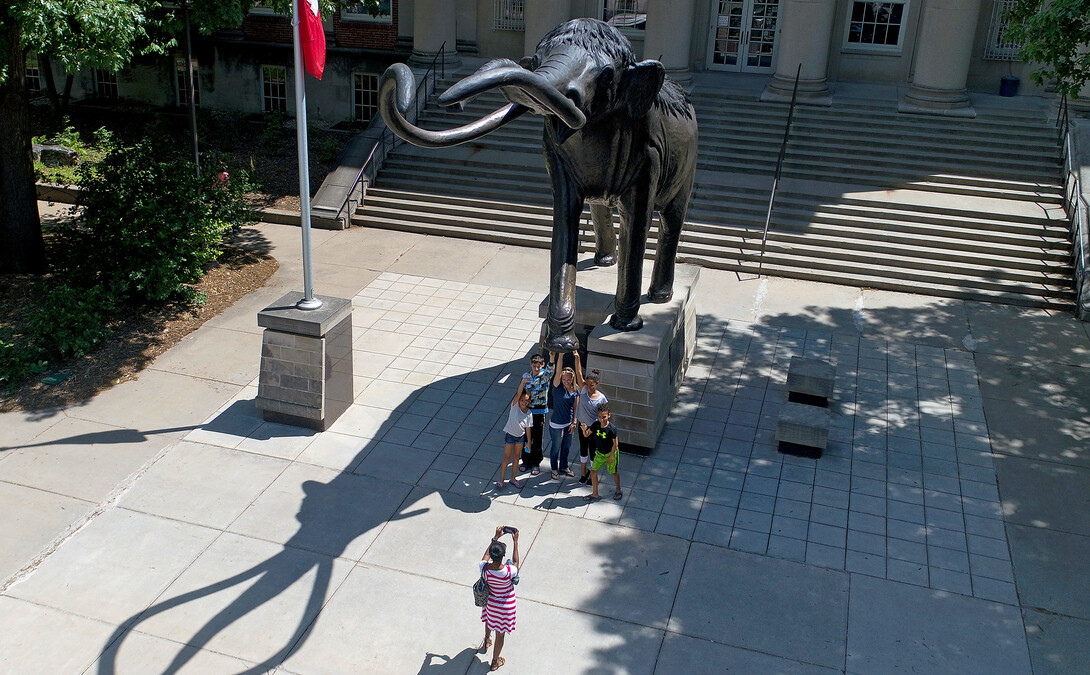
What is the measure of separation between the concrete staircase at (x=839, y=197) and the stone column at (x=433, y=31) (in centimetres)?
206

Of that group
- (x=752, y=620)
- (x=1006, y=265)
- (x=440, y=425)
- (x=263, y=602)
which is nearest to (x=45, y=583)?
(x=263, y=602)

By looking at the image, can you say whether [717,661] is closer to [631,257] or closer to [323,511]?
[323,511]

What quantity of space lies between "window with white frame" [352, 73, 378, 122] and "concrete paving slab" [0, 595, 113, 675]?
1880 cm

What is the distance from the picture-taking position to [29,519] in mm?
9383

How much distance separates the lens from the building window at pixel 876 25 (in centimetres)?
2214

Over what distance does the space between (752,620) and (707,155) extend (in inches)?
508

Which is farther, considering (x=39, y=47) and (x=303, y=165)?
(x=39, y=47)

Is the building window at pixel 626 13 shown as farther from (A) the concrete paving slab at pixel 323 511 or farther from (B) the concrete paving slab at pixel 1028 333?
(A) the concrete paving slab at pixel 323 511

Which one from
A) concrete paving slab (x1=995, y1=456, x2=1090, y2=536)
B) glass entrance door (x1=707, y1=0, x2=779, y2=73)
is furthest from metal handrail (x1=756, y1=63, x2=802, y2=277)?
concrete paving slab (x1=995, y1=456, x2=1090, y2=536)

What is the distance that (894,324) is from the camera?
14859mm

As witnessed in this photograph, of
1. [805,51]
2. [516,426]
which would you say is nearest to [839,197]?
[805,51]

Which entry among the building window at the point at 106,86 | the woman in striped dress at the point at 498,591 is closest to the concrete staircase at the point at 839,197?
the woman in striped dress at the point at 498,591

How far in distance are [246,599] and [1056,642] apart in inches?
275

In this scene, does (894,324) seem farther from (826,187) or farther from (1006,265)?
(826,187)
